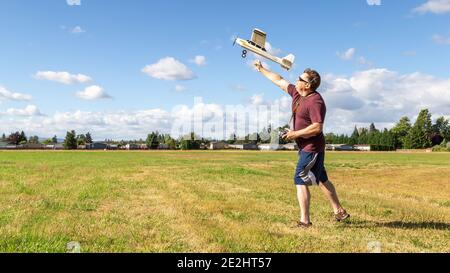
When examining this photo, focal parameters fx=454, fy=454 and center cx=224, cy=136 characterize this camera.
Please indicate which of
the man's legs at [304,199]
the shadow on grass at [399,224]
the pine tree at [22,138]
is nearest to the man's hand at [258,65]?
the man's legs at [304,199]

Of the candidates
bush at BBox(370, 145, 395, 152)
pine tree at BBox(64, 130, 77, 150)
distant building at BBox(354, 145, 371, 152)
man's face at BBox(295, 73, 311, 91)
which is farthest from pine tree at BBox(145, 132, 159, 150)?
man's face at BBox(295, 73, 311, 91)

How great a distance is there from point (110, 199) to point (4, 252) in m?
6.06

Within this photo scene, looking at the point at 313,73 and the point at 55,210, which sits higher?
the point at 313,73

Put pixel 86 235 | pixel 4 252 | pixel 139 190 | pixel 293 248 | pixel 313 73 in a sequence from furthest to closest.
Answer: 1. pixel 139 190
2. pixel 313 73
3. pixel 86 235
4. pixel 293 248
5. pixel 4 252

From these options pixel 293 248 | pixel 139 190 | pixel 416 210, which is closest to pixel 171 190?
pixel 139 190

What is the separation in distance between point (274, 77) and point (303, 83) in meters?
0.93

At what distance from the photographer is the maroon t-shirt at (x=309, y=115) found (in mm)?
7535

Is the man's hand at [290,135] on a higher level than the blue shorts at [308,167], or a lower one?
higher

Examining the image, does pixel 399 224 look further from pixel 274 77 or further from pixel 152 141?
pixel 152 141

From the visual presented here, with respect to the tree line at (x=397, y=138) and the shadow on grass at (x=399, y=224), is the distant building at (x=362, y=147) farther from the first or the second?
the shadow on grass at (x=399, y=224)

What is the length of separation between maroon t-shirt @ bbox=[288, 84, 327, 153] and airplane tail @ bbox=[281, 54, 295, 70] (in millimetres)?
590

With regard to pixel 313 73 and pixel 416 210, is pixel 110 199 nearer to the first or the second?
pixel 313 73

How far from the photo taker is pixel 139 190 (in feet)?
46.8

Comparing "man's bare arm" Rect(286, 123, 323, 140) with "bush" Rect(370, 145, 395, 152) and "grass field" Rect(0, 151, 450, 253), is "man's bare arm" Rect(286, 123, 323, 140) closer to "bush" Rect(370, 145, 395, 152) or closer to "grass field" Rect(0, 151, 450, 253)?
"grass field" Rect(0, 151, 450, 253)
